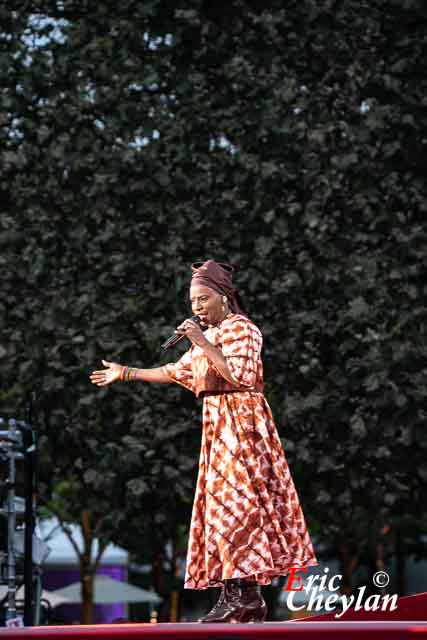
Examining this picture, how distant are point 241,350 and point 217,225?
6.25 meters

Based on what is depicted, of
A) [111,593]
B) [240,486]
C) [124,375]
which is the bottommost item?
[111,593]

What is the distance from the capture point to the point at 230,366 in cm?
578

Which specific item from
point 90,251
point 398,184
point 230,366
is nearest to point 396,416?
point 398,184

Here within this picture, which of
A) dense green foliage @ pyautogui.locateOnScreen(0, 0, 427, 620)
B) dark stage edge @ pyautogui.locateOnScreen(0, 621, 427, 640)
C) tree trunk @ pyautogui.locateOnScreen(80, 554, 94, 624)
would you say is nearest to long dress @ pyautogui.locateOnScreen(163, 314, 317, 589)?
dark stage edge @ pyautogui.locateOnScreen(0, 621, 427, 640)

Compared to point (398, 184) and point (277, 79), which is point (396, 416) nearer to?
point (398, 184)

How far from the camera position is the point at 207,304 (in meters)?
5.98

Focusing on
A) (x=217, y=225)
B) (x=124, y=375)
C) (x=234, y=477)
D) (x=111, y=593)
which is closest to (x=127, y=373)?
(x=124, y=375)

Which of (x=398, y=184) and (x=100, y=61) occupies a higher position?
(x=100, y=61)

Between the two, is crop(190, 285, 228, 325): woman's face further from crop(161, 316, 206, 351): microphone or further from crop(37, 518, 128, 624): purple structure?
crop(37, 518, 128, 624): purple structure

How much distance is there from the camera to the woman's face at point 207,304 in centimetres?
596

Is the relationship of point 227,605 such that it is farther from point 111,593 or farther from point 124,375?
point 111,593

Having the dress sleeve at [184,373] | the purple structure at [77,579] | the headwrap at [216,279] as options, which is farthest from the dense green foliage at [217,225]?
the purple structure at [77,579]

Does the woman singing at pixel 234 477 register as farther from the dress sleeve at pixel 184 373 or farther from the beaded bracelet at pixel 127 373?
the dress sleeve at pixel 184 373

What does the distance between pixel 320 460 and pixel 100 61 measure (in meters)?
4.78
